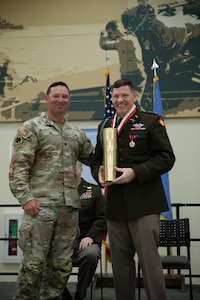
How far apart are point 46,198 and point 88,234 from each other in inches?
31.9

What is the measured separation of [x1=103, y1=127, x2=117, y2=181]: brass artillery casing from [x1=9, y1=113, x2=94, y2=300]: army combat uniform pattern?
411 mm

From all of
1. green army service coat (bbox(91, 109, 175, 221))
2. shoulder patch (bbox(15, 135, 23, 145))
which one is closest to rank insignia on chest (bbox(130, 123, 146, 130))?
green army service coat (bbox(91, 109, 175, 221))

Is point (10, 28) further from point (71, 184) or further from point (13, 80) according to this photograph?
point (71, 184)

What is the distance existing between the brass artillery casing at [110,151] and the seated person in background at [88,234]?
552 millimetres

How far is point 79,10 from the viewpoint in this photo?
4.94 metres

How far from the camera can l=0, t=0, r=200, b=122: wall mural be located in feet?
15.3

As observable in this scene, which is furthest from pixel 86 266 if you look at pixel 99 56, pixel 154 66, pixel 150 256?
pixel 99 56

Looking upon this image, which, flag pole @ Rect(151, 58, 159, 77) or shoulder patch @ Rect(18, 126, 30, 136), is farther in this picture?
flag pole @ Rect(151, 58, 159, 77)

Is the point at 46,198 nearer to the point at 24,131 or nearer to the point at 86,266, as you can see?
the point at 24,131

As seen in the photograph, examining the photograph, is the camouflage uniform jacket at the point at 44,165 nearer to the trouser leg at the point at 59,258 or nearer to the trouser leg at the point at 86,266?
the trouser leg at the point at 59,258

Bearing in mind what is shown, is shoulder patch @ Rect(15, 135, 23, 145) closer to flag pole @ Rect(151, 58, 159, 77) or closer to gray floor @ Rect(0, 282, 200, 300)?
gray floor @ Rect(0, 282, 200, 300)

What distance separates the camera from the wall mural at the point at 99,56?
4676 millimetres

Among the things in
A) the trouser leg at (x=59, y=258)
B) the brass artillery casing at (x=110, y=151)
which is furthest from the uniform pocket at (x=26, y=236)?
the brass artillery casing at (x=110, y=151)

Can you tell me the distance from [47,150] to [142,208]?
2.42ft
